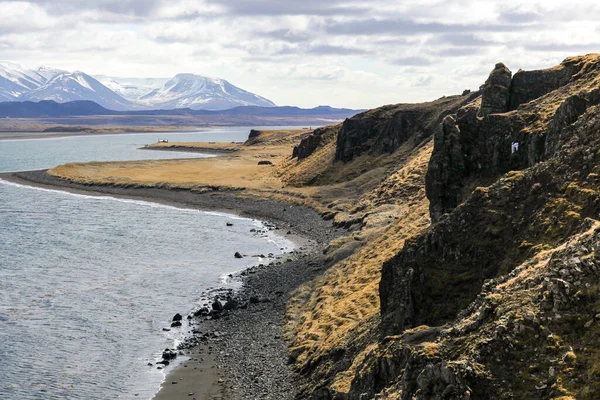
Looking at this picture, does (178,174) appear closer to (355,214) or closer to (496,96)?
(355,214)

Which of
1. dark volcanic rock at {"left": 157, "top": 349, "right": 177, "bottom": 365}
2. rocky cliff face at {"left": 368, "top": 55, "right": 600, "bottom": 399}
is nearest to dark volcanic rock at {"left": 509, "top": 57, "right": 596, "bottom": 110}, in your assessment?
rocky cliff face at {"left": 368, "top": 55, "right": 600, "bottom": 399}

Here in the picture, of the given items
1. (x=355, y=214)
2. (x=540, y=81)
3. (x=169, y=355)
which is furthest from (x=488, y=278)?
(x=355, y=214)

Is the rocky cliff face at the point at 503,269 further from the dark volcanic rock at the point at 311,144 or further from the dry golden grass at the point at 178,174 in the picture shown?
the dark volcanic rock at the point at 311,144

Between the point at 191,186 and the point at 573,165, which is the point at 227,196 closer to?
the point at 191,186

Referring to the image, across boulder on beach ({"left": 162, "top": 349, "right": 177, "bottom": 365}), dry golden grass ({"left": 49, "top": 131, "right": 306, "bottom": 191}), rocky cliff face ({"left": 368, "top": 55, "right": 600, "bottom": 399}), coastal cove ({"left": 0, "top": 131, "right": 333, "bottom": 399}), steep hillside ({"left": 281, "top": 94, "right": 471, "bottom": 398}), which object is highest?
rocky cliff face ({"left": 368, "top": 55, "right": 600, "bottom": 399})

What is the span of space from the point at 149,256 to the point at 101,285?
14859mm

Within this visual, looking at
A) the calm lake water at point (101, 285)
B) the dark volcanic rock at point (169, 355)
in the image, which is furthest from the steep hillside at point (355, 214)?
the calm lake water at point (101, 285)

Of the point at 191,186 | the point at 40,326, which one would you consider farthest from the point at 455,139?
the point at 191,186

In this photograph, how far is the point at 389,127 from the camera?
13450cm

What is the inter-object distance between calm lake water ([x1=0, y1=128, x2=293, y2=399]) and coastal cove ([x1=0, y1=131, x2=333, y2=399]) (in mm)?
129

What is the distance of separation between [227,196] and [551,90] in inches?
3423

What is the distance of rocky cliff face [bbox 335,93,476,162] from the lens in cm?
12850

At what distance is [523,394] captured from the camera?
762 inches

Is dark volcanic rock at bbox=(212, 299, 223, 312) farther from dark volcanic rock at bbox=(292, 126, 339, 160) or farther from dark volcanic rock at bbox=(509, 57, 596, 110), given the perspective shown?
dark volcanic rock at bbox=(292, 126, 339, 160)
